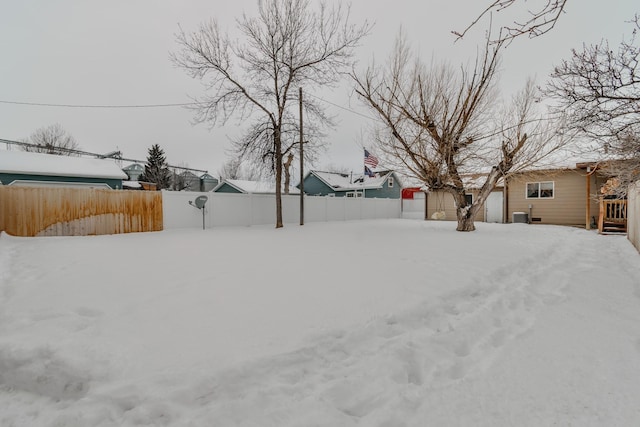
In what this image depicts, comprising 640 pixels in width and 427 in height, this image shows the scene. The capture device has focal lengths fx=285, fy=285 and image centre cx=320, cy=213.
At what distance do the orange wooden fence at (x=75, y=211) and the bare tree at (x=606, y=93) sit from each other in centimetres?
1116

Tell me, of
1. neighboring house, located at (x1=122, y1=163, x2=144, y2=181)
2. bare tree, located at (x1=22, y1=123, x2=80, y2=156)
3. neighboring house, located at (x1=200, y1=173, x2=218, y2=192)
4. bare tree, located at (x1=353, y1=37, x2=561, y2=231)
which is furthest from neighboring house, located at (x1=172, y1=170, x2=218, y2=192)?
bare tree, located at (x1=353, y1=37, x2=561, y2=231)

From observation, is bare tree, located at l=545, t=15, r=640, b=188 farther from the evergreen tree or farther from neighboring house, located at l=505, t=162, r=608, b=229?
the evergreen tree

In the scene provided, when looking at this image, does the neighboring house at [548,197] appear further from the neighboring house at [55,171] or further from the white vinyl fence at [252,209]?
the neighboring house at [55,171]

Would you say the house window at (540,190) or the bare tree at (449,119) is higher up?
the bare tree at (449,119)

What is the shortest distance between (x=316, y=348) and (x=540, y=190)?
650 inches

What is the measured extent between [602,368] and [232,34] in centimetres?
1390

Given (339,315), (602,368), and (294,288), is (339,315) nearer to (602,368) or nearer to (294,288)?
(294,288)

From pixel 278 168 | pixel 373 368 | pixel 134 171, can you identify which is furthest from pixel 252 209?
pixel 134 171

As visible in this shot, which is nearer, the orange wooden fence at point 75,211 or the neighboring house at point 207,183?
the orange wooden fence at point 75,211

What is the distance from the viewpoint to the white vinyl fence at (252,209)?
35.3 feet

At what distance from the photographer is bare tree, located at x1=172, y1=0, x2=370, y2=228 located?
36.9 feet

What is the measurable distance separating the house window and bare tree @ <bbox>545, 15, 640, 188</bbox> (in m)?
11.8

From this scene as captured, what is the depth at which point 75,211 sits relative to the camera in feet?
28.0

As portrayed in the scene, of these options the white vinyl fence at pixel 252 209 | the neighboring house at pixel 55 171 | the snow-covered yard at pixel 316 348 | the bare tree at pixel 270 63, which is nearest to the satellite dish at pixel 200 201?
Result: the white vinyl fence at pixel 252 209
